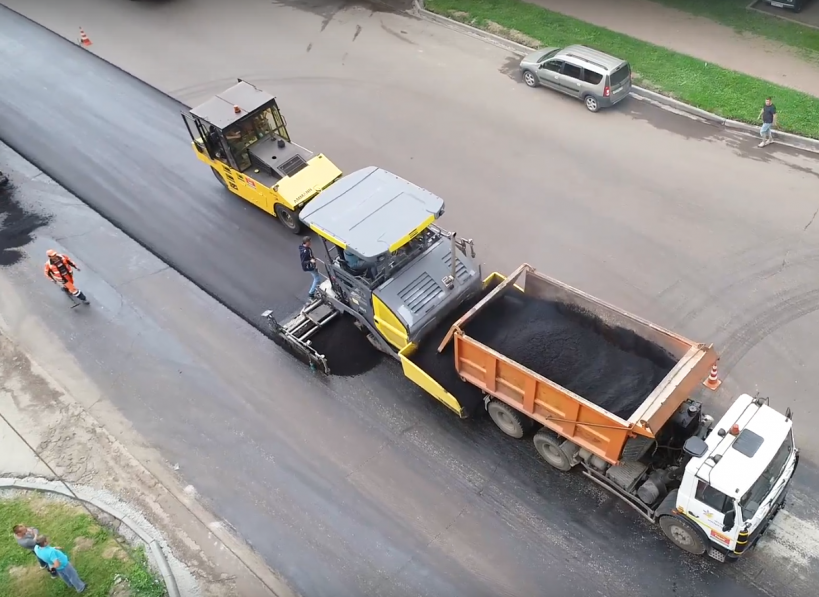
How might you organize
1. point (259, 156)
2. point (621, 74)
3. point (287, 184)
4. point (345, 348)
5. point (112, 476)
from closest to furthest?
point (112, 476)
point (345, 348)
point (287, 184)
point (259, 156)
point (621, 74)

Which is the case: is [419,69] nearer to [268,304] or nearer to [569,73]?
[569,73]

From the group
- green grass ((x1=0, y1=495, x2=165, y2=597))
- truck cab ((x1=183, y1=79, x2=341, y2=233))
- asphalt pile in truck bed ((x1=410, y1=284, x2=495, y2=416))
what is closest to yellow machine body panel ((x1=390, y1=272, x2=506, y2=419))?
asphalt pile in truck bed ((x1=410, y1=284, x2=495, y2=416))

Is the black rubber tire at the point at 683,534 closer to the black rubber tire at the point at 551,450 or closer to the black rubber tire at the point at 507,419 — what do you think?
the black rubber tire at the point at 551,450

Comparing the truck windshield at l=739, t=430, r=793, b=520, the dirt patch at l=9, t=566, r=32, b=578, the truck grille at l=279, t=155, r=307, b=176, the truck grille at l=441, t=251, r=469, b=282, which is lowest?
the dirt patch at l=9, t=566, r=32, b=578

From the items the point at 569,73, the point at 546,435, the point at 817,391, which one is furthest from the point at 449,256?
the point at 569,73

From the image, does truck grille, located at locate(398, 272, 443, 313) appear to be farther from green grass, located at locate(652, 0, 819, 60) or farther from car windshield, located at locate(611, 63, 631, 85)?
green grass, located at locate(652, 0, 819, 60)

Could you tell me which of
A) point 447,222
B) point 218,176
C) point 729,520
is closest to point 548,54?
point 447,222

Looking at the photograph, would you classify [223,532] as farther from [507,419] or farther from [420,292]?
[420,292]
